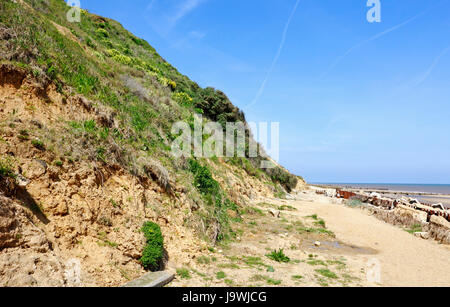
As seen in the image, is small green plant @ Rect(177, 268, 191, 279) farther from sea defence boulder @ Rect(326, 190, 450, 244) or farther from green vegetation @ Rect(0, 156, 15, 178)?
sea defence boulder @ Rect(326, 190, 450, 244)

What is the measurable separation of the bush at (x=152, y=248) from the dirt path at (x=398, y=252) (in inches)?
266

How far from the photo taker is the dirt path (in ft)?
26.6

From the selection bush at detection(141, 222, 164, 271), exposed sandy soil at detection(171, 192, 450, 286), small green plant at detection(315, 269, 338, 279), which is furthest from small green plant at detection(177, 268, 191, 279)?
small green plant at detection(315, 269, 338, 279)

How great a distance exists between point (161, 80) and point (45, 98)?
14914mm


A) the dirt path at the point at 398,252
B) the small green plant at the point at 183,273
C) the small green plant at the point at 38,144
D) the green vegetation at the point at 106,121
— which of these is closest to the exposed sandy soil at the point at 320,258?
the dirt path at the point at 398,252

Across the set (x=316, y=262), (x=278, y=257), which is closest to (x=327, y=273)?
(x=316, y=262)

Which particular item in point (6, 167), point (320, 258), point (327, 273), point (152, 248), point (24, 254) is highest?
point (6, 167)

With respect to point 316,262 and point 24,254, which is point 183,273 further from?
point 316,262

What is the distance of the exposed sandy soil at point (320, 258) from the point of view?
730 centimetres

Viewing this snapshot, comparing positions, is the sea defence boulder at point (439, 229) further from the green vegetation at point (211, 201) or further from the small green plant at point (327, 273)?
the green vegetation at point (211, 201)

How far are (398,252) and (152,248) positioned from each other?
11.3m

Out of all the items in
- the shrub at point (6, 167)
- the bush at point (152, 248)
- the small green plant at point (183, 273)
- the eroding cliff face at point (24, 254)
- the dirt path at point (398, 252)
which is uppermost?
the shrub at point (6, 167)

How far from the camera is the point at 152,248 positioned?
6641 mm

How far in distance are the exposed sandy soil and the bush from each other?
2.52 ft
